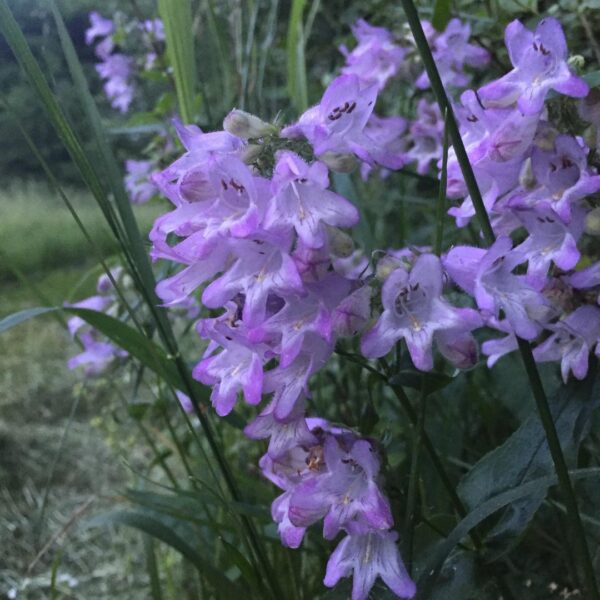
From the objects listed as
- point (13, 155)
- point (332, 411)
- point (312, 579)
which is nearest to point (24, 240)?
point (13, 155)

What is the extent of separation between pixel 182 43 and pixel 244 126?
0.57 ft

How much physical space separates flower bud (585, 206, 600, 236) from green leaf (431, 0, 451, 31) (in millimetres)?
267

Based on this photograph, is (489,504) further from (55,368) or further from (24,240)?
(24,240)

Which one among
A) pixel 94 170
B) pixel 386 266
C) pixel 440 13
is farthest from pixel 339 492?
pixel 440 13

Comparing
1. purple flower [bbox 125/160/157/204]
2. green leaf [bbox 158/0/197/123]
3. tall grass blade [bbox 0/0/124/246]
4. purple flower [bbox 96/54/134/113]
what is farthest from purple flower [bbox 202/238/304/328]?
purple flower [bbox 96/54/134/113]

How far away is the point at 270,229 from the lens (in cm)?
36

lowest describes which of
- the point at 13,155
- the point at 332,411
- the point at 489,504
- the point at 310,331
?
the point at 332,411

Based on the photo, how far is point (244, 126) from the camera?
39 centimetres

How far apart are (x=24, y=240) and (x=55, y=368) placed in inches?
20.9

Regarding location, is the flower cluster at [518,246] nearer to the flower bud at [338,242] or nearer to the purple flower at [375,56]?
the flower bud at [338,242]

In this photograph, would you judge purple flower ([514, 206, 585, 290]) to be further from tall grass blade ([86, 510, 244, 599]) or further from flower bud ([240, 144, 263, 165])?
tall grass blade ([86, 510, 244, 599])

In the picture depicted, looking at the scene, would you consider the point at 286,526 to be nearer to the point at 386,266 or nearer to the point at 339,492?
the point at 339,492

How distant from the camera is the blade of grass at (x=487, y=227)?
0.34 m

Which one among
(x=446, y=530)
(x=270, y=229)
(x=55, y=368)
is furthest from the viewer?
(x=55, y=368)
